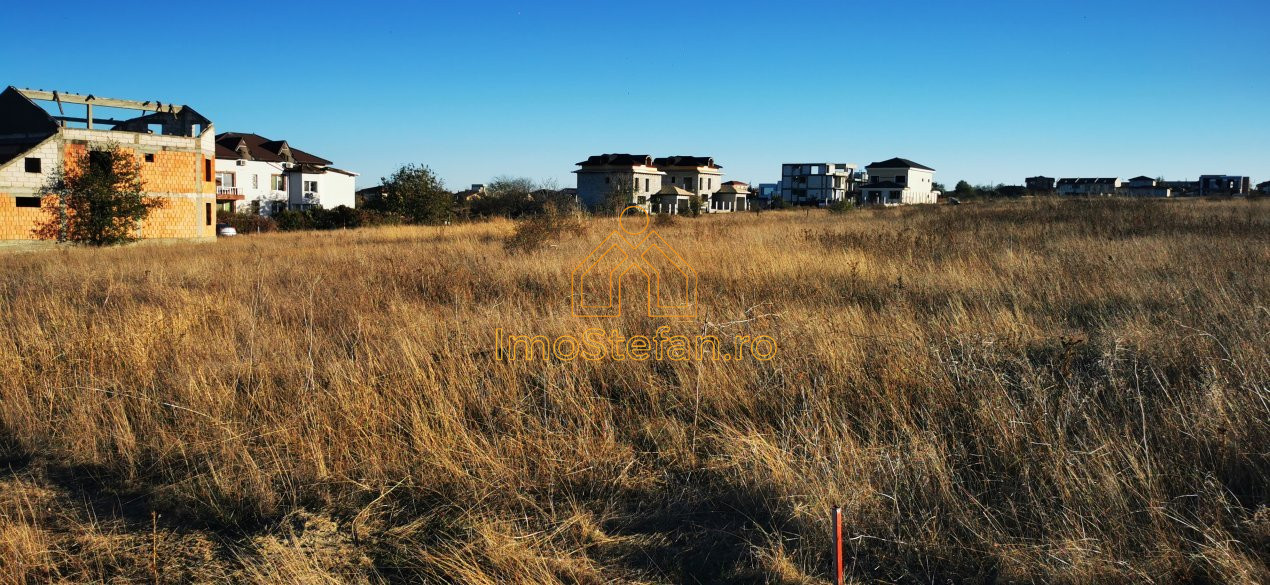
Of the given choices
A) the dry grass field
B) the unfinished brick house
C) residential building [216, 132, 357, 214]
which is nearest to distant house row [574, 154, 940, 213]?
residential building [216, 132, 357, 214]

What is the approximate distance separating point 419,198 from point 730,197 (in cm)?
5415

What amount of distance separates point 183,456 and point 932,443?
380 centimetres

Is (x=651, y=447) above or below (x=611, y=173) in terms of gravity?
below

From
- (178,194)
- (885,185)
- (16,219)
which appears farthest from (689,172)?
(16,219)

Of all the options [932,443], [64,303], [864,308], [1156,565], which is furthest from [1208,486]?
[64,303]

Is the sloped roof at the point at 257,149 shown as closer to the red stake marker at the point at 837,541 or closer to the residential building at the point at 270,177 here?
the residential building at the point at 270,177

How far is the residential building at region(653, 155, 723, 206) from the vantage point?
79.7m

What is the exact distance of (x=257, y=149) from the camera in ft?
183

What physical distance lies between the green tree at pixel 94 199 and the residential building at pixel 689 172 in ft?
183

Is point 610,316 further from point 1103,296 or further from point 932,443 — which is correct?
point 1103,296

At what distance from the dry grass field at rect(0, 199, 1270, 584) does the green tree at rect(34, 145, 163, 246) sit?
26.0 metres

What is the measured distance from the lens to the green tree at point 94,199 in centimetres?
2742

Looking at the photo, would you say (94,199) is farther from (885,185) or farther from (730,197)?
(885,185)

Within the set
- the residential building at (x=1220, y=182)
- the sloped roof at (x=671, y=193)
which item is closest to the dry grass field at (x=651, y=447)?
the sloped roof at (x=671, y=193)
